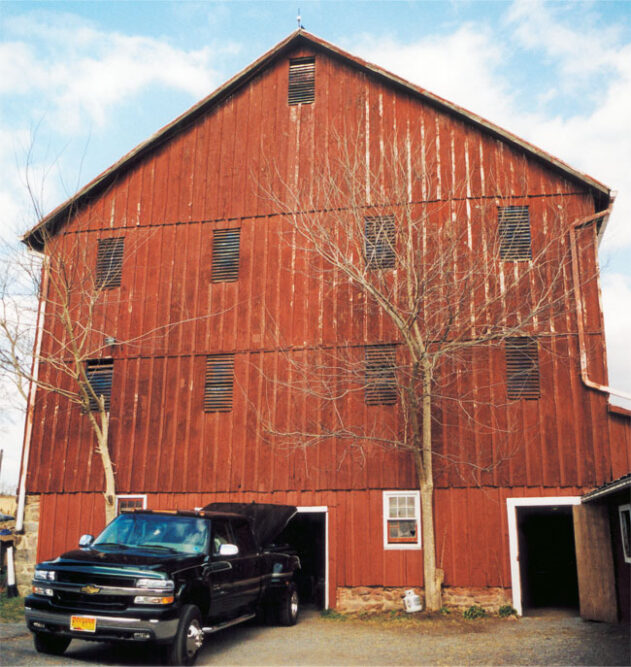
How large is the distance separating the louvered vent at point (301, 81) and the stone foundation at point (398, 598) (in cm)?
1178

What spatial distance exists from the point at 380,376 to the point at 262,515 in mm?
4183

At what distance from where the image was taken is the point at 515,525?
14.5 metres

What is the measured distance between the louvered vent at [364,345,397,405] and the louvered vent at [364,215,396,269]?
192cm

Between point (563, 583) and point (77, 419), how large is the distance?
15.1 metres

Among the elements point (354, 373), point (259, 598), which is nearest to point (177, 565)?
point (259, 598)

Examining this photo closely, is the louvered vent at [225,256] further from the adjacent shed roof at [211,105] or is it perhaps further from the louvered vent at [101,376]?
the louvered vent at [101,376]

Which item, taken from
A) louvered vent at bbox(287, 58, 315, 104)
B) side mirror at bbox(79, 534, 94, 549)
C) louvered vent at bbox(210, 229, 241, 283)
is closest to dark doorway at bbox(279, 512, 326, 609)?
louvered vent at bbox(210, 229, 241, 283)

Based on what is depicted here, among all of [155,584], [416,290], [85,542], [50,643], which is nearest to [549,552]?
[416,290]

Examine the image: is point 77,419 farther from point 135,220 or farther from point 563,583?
point 563,583

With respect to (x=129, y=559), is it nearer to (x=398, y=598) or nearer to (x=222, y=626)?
(x=222, y=626)

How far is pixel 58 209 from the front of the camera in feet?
60.7

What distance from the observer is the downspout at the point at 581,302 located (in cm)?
1466

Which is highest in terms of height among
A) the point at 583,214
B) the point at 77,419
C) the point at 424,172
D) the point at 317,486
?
the point at 424,172

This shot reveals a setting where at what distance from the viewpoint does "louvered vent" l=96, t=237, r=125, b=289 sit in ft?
58.7
